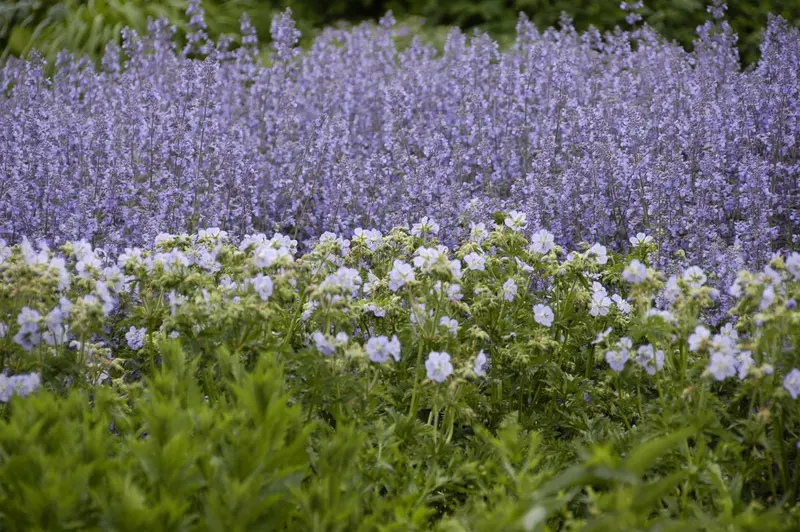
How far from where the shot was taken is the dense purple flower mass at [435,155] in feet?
13.3

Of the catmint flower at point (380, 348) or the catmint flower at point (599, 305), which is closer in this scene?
the catmint flower at point (380, 348)

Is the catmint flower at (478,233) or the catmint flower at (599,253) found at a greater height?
the catmint flower at (478,233)

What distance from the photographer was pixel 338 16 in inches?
443

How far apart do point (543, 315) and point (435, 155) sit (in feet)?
6.70

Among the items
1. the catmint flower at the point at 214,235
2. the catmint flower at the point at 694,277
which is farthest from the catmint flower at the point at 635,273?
the catmint flower at the point at 214,235

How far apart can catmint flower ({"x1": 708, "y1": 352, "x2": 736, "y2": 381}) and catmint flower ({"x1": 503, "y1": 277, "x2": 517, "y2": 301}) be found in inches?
29.8

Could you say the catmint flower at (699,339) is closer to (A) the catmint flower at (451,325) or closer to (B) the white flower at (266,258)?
(A) the catmint flower at (451,325)

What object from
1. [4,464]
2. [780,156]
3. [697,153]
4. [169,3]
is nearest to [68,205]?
[4,464]

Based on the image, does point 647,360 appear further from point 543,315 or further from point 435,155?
point 435,155

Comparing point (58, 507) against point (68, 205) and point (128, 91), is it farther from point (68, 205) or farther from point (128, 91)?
point (128, 91)

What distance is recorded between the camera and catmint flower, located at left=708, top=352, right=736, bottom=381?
2273mm

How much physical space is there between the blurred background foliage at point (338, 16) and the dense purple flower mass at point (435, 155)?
3312 mm

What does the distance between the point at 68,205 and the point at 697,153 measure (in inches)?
128

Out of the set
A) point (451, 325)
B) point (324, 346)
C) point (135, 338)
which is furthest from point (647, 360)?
point (135, 338)
